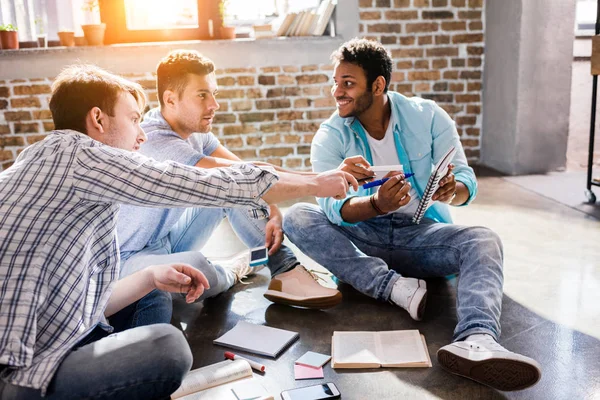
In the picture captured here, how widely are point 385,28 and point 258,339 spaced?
10.7ft

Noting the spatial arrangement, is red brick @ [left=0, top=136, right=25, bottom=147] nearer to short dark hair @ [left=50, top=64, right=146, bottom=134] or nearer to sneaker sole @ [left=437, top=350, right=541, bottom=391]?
short dark hair @ [left=50, top=64, right=146, bottom=134]

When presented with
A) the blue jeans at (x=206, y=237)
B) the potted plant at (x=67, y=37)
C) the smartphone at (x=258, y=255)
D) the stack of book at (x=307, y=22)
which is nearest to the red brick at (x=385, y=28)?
the stack of book at (x=307, y=22)

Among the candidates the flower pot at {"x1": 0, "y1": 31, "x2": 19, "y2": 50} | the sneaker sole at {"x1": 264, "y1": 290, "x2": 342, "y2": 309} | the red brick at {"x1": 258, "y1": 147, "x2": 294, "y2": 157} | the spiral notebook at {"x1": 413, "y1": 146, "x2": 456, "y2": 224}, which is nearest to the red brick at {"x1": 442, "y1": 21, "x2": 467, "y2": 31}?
Result: the red brick at {"x1": 258, "y1": 147, "x2": 294, "y2": 157}

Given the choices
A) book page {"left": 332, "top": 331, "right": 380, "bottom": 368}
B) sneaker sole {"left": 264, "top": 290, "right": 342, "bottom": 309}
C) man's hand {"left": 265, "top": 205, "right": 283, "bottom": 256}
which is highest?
man's hand {"left": 265, "top": 205, "right": 283, "bottom": 256}

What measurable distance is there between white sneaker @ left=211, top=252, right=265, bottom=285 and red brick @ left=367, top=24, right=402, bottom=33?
8.32 ft

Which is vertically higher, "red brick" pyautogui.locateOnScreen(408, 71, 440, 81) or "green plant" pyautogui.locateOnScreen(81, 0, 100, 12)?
"green plant" pyautogui.locateOnScreen(81, 0, 100, 12)

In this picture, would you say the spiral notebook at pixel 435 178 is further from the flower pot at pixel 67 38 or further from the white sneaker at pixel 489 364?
the flower pot at pixel 67 38

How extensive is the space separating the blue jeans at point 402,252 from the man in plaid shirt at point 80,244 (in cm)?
81

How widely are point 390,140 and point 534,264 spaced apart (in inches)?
34.7

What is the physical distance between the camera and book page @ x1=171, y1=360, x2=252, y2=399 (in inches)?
64.6

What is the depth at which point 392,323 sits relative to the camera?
6.89ft

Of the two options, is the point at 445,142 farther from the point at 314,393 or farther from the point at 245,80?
the point at 245,80

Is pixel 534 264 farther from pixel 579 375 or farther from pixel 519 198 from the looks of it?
pixel 519 198

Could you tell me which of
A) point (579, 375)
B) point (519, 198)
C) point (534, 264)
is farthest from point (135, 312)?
point (519, 198)
